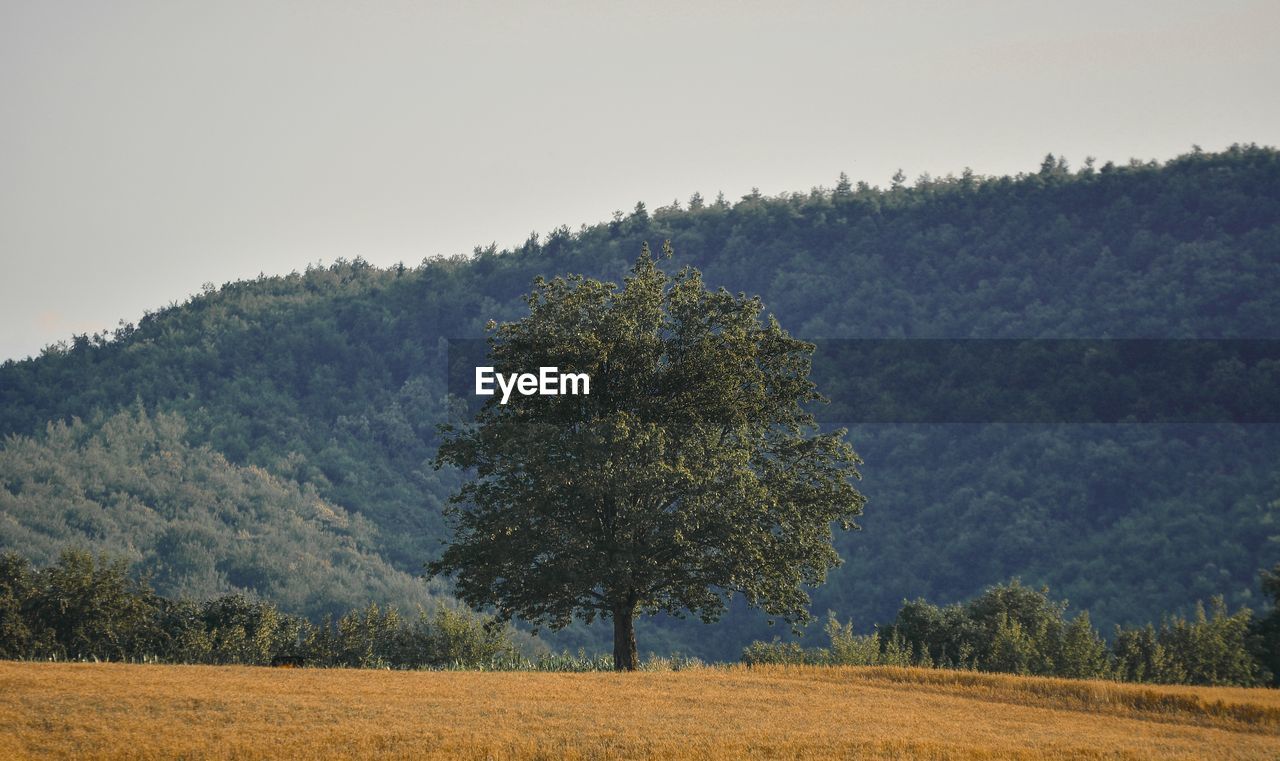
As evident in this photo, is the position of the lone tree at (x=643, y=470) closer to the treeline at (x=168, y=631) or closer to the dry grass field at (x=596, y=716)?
the dry grass field at (x=596, y=716)

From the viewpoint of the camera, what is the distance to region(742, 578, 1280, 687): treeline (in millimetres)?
51719

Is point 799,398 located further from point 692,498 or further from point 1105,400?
point 1105,400

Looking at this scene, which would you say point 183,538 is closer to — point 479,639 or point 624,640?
point 479,639

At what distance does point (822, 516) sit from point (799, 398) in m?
4.29

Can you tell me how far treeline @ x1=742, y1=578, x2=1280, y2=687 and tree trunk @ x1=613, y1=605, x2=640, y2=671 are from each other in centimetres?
1011

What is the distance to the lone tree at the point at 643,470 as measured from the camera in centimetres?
4184

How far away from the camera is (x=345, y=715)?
30.6 metres

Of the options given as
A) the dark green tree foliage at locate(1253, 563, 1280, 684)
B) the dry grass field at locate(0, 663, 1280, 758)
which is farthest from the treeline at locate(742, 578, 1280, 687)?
the dry grass field at locate(0, 663, 1280, 758)

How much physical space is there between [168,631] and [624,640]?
28.7m

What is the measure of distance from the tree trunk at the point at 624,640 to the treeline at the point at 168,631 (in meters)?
8.30

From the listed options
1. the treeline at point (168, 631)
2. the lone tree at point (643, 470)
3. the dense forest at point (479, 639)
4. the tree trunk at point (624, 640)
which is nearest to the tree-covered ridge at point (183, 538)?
the treeline at point (168, 631)

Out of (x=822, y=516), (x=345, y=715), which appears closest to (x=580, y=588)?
(x=822, y=516)

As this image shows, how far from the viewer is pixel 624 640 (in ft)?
147

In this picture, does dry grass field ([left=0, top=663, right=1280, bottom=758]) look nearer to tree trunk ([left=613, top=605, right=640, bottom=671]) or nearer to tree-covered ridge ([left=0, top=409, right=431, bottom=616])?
tree trunk ([left=613, top=605, right=640, bottom=671])
